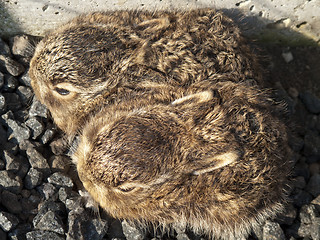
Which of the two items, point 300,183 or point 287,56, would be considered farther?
point 287,56

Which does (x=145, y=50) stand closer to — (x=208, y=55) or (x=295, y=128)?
(x=208, y=55)

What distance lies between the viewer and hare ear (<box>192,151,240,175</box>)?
393 cm

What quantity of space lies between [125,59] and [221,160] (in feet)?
4.84

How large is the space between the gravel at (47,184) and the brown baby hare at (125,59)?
31 cm

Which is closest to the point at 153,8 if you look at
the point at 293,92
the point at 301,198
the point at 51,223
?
the point at 293,92

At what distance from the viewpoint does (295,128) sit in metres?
5.29

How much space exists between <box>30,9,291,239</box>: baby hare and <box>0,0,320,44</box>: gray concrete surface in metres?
0.13

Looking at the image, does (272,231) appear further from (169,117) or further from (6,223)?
(6,223)

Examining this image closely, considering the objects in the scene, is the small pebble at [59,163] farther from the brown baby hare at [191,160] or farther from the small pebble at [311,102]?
the small pebble at [311,102]

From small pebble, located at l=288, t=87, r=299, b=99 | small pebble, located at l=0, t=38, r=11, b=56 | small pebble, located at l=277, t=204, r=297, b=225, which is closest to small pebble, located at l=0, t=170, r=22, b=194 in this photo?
small pebble, located at l=0, t=38, r=11, b=56

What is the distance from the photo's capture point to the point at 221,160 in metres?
3.96

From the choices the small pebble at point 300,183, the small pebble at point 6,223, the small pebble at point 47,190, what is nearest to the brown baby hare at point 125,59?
the small pebble at point 47,190

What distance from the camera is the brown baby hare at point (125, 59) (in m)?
4.38

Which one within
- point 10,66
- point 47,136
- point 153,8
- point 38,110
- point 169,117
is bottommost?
point 47,136
